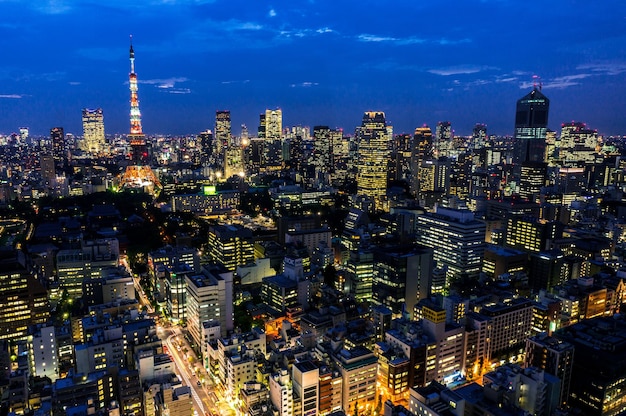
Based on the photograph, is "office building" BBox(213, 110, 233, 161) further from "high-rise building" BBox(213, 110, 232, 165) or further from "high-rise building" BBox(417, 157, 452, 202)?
"high-rise building" BBox(417, 157, 452, 202)

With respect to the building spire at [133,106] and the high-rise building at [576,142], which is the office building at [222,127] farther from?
the high-rise building at [576,142]

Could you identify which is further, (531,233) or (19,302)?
(531,233)

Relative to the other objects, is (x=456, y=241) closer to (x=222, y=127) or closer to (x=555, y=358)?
(x=555, y=358)

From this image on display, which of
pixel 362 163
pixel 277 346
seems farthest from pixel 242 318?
pixel 362 163

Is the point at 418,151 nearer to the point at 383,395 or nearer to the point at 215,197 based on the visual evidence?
the point at 215,197

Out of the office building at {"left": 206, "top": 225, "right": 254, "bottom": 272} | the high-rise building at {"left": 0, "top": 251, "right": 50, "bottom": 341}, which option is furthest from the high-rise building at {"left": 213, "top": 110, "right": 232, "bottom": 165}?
the high-rise building at {"left": 0, "top": 251, "right": 50, "bottom": 341}

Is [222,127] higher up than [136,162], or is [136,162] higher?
[222,127]

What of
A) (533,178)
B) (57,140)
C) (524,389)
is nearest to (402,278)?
(524,389)
